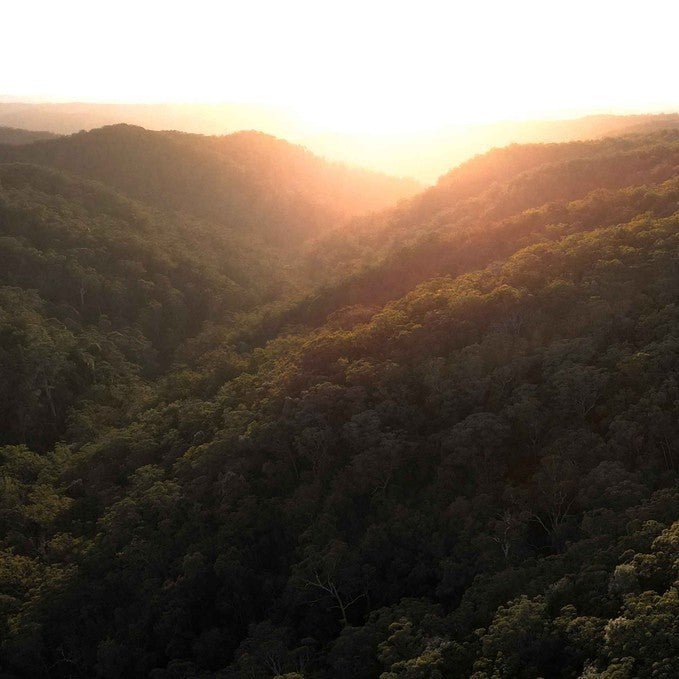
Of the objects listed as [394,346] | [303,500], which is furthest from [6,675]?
[394,346]

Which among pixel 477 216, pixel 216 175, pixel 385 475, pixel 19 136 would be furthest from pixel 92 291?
pixel 19 136

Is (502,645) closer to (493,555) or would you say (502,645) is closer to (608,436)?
(493,555)

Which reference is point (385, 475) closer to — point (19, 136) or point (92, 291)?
point (92, 291)

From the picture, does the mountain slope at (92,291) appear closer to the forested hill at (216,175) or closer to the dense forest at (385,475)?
the dense forest at (385,475)

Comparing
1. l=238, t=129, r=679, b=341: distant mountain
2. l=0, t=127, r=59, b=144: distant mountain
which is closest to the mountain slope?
l=238, t=129, r=679, b=341: distant mountain

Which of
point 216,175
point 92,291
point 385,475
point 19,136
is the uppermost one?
point 19,136

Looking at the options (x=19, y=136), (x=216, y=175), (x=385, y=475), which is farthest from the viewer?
(x=19, y=136)

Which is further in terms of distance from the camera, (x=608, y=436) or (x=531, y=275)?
(x=531, y=275)

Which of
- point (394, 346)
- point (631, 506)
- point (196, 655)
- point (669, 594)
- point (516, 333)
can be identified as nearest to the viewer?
point (669, 594)
